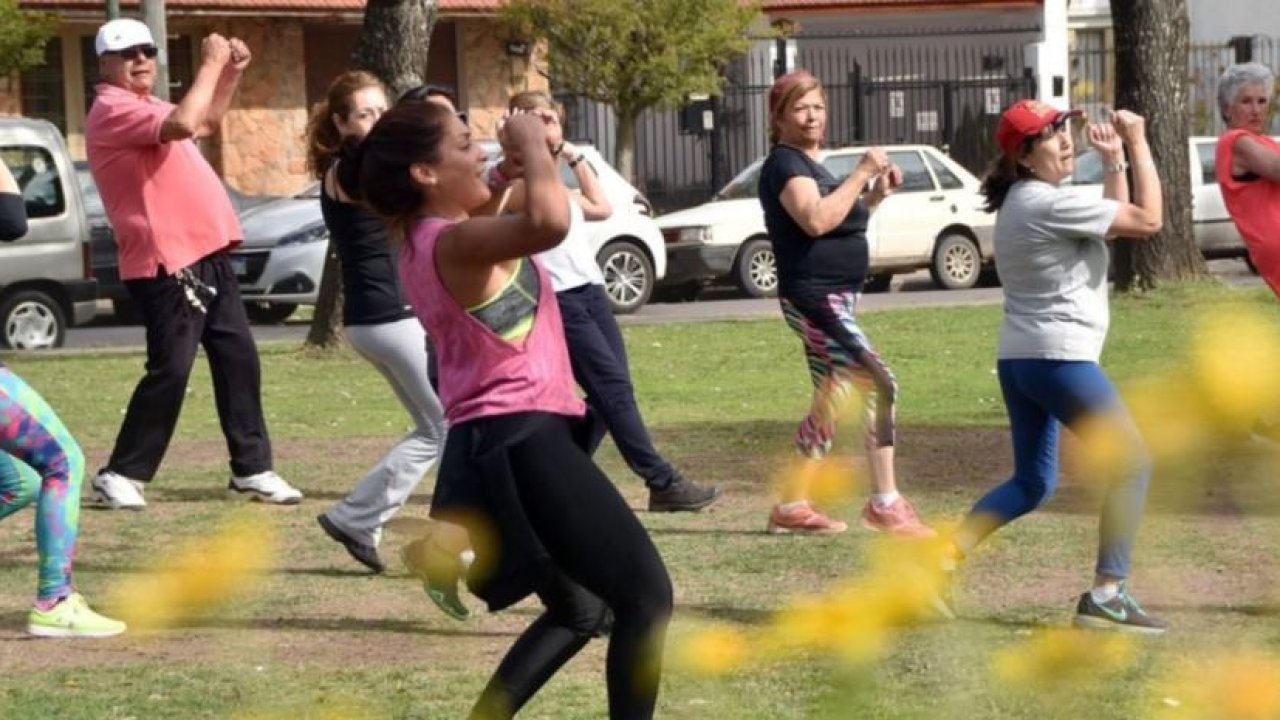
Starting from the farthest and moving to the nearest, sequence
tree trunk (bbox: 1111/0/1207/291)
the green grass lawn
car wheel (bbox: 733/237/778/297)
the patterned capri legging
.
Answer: car wheel (bbox: 733/237/778/297) < tree trunk (bbox: 1111/0/1207/291) < the patterned capri legging < the green grass lawn

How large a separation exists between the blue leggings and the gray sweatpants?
1.94 metres

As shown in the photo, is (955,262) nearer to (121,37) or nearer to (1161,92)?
(1161,92)

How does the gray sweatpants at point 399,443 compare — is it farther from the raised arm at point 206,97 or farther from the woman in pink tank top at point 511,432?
the woman in pink tank top at point 511,432

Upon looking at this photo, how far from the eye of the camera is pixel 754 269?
26375 millimetres

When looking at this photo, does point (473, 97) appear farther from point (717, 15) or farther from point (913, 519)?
point (913, 519)

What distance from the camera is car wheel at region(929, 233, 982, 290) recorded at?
87.8 feet

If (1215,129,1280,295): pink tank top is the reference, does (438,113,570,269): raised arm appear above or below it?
above

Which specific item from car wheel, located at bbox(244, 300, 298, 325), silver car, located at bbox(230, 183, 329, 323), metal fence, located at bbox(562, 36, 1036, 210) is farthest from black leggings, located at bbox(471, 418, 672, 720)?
metal fence, located at bbox(562, 36, 1036, 210)

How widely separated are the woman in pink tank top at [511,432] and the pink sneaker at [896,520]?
3.76m

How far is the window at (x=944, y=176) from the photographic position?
26.8 meters

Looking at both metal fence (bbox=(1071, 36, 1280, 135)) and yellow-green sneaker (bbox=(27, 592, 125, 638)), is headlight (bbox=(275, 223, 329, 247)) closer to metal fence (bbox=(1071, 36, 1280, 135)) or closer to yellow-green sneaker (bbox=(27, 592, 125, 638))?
yellow-green sneaker (bbox=(27, 592, 125, 638))

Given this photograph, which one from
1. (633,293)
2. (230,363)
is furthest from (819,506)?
(633,293)

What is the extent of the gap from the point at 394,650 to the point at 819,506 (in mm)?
3273

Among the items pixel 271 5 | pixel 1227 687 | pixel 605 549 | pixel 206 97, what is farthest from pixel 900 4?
pixel 605 549
